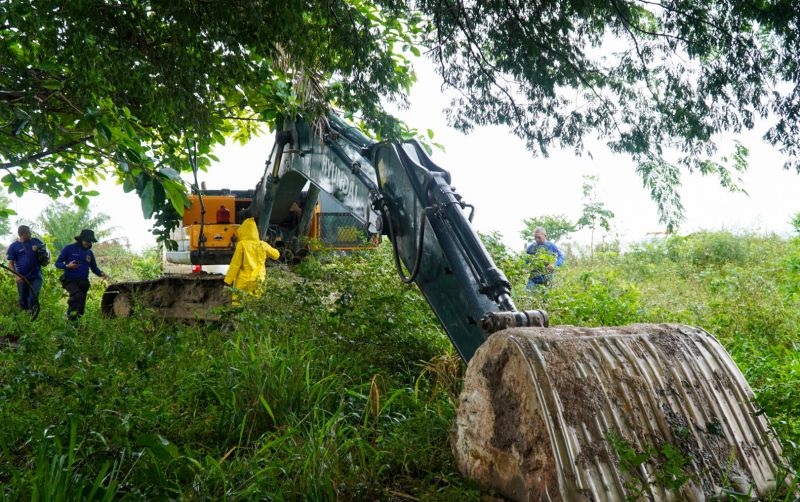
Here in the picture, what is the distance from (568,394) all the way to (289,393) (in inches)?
70.3

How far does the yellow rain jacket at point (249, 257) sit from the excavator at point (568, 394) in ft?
11.0

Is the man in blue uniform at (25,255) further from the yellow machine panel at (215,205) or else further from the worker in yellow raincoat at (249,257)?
the worker in yellow raincoat at (249,257)

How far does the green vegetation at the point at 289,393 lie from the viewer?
117 inches

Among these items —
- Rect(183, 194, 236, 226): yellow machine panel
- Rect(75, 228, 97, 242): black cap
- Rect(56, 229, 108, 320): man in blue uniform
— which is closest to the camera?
Rect(183, 194, 236, 226): yellow machine panel

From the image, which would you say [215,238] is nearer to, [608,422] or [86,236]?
[86,236]

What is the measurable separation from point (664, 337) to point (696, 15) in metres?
2.31

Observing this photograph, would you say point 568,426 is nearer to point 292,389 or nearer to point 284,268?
point 292,389

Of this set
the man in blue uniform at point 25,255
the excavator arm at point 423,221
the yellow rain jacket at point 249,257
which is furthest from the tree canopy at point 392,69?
the man in blue uniform at point 25,255

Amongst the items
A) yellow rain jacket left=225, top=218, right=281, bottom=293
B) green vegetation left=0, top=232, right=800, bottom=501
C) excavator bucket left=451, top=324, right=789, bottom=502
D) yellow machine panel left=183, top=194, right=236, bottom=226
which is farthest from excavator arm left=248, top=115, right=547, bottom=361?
yellow machine panel left=183, top=194, right=236, bottom=226

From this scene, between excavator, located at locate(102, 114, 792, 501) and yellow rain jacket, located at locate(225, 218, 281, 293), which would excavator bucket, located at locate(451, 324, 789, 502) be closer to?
excavator, located at locate(102, 114, 792, 501)

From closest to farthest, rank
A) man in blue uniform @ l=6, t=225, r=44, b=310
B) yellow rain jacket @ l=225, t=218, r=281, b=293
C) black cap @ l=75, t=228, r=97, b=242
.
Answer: yellow rain jacket @ l=225, t=218, r=281, b=293, black cap @ l=75, t=228, r=97, b=242, man in blue uniform @ l=6, t=225, r=44, b=310

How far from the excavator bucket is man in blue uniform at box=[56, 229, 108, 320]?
7.60 meters

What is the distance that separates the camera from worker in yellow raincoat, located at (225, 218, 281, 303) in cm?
733

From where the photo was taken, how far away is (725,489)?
2779 millimetres
